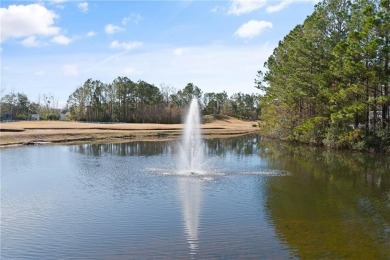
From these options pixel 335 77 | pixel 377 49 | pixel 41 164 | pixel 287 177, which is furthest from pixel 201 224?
pixel 335 77

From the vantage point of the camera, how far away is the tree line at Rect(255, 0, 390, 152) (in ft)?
117

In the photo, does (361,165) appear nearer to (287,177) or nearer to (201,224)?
(287,177)

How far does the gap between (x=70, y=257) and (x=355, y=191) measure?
46.7ft

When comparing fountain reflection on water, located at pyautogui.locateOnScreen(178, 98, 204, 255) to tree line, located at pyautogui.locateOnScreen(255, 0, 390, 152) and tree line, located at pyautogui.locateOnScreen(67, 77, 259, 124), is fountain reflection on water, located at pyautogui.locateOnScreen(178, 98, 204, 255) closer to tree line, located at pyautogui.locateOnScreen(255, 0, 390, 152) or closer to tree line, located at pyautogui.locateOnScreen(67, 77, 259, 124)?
tree line, located at pyautogui.locateOnScreen(255, 0, 390, 152)

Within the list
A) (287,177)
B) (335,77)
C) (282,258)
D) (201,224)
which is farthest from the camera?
(335,77)

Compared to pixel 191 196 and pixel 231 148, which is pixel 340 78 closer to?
pixel 231 148

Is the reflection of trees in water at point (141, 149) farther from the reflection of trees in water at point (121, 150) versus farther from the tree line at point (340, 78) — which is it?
the tree line at point (340, 78)

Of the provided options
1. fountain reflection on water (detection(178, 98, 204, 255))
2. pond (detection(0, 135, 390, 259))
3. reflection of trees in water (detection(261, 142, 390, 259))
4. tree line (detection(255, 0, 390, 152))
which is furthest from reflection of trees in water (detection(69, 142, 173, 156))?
tree line (detection(255, 0, 390, 152))

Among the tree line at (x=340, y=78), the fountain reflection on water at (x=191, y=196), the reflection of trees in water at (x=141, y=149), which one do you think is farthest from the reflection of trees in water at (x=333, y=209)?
the reflection of trees in water at (x=141, y=149)

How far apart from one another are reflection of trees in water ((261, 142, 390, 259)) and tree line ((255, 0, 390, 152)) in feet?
34.3

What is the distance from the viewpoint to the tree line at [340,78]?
117ft

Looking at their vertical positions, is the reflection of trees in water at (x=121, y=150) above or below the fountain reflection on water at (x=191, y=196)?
above

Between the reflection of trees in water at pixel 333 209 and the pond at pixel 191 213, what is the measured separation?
3 cm

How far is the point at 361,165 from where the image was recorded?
29734 mm
